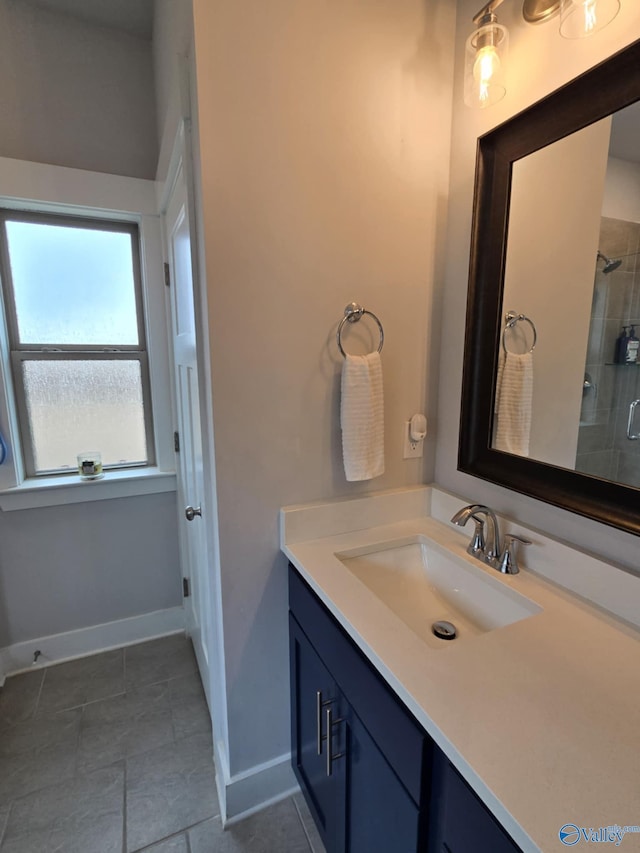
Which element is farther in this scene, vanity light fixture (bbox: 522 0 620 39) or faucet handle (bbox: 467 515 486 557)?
faucet handle (bbox: 467 515 486 557)

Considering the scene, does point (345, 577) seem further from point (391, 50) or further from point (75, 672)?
point (75, 672)

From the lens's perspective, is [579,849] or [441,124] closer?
[579,849]

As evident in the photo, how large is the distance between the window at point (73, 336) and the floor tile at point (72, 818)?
1.19 metres

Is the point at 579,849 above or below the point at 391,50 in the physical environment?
below

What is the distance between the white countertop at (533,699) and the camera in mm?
498

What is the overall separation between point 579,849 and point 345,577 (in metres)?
0.60

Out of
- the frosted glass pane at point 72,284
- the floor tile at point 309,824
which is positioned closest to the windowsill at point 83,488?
the frosted glass pane at point 72,284

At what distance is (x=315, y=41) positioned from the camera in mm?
1027

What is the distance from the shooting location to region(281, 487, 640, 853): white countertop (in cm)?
50

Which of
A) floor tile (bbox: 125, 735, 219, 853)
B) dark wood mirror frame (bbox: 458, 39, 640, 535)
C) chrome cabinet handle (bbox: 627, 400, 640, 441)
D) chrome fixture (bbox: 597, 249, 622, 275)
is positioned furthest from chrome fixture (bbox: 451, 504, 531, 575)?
floor tile (bbox: 125, 735, 219, 853)

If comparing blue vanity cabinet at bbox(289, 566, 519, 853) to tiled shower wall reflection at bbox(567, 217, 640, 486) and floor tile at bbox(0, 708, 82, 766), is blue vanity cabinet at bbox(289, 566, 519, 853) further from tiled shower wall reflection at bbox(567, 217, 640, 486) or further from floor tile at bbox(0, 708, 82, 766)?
floor tile at bbox(0, 708, 82, 766)

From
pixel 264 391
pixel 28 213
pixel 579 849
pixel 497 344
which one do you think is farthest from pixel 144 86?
pixel 579 849

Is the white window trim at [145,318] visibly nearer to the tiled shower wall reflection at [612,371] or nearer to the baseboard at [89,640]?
the baseboard at [89,640]

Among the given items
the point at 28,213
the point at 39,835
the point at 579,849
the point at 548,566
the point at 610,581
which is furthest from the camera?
the point at 28,213
